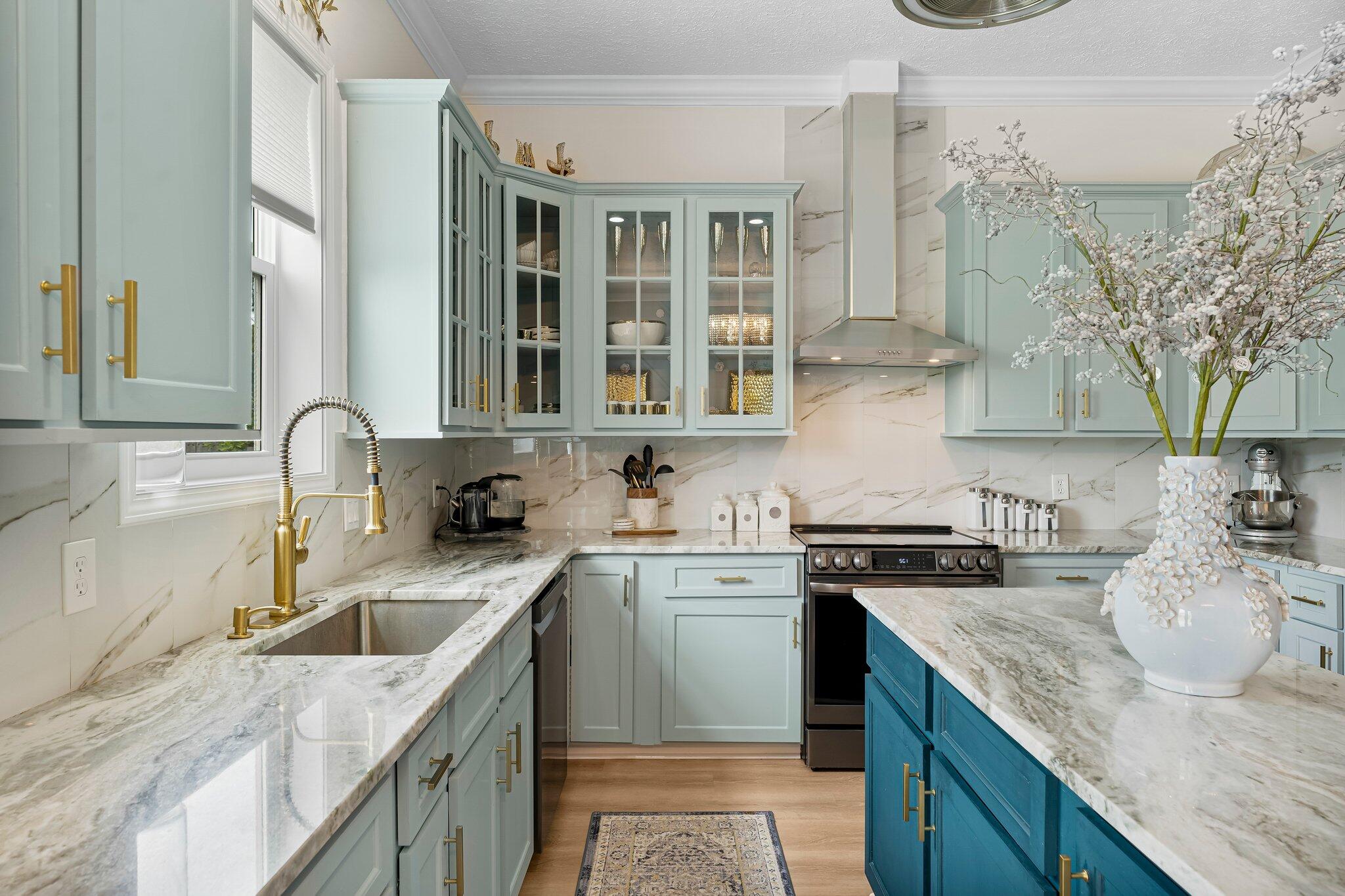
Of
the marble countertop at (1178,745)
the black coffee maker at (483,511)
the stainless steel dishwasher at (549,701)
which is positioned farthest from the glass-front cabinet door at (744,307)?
the marble countertop at (1178,745)

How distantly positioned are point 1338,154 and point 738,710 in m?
2.59

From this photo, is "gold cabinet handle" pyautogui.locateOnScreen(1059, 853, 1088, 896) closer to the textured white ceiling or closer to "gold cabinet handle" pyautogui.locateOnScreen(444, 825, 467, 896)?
"gold cabinet handle" pyautogui.locateOnScreen(444, 825, 467, 896)

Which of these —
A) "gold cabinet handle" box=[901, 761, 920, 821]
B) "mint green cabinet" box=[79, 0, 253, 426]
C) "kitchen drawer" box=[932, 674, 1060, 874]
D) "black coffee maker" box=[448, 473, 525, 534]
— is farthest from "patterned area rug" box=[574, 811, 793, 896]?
"mint green cabinet" box=[79, 0, 253, 426]

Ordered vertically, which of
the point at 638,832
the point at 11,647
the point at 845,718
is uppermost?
the point at 11,647

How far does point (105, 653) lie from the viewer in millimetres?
1387

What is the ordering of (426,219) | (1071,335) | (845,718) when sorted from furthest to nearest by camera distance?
(845,718)
(426,219)
(1071,335)

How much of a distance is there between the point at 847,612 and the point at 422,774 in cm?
211

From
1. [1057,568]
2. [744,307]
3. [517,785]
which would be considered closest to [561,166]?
[744,307]

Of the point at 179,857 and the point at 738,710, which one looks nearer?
the point at 179,857

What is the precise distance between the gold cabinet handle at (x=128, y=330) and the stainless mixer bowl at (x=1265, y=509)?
4.06m

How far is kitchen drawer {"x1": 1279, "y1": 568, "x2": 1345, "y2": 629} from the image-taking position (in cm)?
267

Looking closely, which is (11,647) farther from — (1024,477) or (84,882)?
(1024,477)

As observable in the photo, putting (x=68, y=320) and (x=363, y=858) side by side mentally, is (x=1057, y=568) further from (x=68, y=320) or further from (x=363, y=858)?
(x=68, y=320)

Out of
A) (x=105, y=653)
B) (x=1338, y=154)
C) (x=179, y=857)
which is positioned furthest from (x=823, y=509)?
(x=179, y=857)
